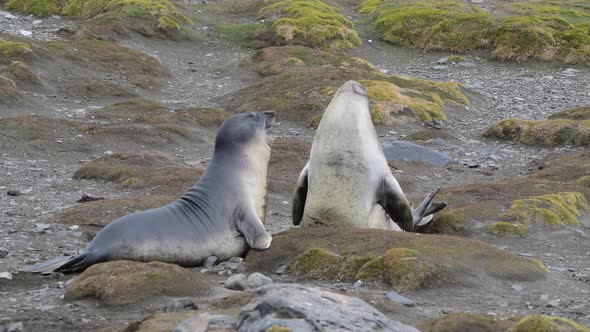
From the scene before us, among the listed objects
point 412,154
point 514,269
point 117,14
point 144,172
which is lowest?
point 117,14

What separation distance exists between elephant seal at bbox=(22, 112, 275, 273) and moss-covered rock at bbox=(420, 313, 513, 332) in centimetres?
341

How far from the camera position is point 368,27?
3841 cm

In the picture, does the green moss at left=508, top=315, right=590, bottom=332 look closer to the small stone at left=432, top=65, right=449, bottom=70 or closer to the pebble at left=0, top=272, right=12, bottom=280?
the pebble at left=0, top=272, right=12, bottom=280

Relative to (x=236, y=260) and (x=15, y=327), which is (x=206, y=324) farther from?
(x=236, y=260)

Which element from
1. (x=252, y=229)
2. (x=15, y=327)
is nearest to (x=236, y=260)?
(x=252, y=229)

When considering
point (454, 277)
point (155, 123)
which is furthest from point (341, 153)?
point (155, 123)

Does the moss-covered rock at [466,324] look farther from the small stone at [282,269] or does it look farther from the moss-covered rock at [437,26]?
the moss-covered rock at [437,26]

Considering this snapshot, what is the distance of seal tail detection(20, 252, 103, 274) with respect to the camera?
→ 8.95 metres

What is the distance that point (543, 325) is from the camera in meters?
6.30

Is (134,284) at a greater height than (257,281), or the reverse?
(134,284)

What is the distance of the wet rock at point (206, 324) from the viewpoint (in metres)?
5.91

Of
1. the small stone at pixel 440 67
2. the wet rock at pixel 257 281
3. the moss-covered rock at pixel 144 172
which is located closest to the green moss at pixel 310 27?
the small stone at pixel 440 67

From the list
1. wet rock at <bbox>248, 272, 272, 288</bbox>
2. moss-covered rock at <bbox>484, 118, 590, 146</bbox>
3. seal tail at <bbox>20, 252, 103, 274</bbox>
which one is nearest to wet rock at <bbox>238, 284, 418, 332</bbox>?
wet rock at <bbox>248, 272, 272, 288</bbox>

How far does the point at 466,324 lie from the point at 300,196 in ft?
15.4
